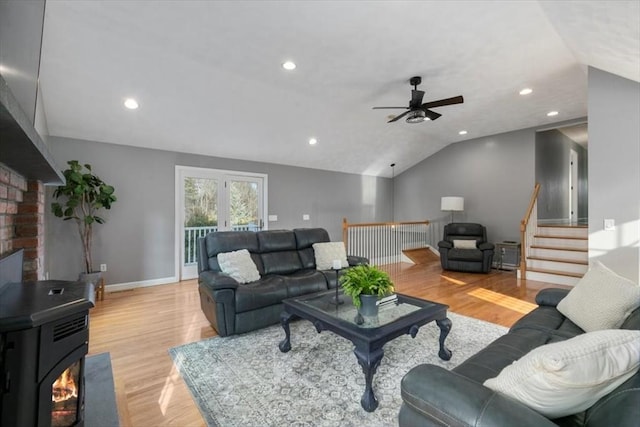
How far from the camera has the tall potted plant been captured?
3.89 metres

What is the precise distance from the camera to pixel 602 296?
1.90m

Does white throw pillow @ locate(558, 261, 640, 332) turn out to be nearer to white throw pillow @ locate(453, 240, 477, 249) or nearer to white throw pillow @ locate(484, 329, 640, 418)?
white throw pillow @ locate(484, 329, 640, 418)

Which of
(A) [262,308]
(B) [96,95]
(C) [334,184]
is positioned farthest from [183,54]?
(C) [334,184]

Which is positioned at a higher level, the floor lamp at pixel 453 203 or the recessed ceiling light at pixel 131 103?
the recessed ceiling light at pixel 131 103

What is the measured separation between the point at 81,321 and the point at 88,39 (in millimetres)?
2890

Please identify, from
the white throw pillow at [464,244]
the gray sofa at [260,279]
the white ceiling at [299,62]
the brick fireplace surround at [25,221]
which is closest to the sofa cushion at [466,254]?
the white throw pillow at [464,244]

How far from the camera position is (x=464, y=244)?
6.24 meters

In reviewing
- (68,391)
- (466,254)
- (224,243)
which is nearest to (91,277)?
(224,243)

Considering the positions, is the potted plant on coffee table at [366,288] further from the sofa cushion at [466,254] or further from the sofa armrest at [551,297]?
the sofa cushion at [466,254]

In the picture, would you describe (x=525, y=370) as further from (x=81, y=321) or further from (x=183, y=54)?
(x=183, y=54)

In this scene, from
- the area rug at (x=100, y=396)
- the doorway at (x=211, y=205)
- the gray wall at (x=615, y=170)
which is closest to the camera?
the area rug at (x=100, y=396)

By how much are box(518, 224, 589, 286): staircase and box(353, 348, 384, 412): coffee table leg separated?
4904 mm

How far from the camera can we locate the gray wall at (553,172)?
6.33 meters

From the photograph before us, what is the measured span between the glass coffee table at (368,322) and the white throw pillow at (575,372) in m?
1.00
